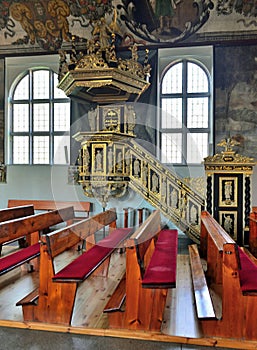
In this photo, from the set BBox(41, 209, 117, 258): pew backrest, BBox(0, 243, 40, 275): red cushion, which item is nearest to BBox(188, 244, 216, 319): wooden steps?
BBox(41, 209, 117, 258): pew backrest

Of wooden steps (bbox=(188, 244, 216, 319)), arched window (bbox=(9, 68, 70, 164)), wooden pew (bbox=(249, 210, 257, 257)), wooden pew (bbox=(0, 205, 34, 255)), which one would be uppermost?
arched window (bbox=(9, 68, 70, 164))

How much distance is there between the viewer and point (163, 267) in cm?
335

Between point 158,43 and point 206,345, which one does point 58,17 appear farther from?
point 206,345

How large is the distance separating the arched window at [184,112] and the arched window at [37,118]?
105 inches

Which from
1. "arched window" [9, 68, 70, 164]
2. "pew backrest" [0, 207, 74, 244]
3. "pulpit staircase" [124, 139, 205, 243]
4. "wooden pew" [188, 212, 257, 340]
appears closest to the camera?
"wooden pew" [188, 212, 257, 340]

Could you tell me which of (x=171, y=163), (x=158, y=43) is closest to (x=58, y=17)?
(x=158, y=43)

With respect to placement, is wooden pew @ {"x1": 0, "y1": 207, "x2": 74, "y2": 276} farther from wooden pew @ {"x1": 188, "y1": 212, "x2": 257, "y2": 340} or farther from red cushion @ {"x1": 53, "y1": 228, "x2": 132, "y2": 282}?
wooden pew @ {"x1": 188, "y1": 212, "x2": 257, "y2": 340}

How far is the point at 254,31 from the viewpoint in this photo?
26.6 feet

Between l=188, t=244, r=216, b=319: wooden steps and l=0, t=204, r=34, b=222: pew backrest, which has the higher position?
l=0, t=204, r=34, b=222: pew backrest

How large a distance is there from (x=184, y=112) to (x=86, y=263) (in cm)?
627

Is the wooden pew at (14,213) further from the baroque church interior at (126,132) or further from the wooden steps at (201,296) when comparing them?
the wooden steps at (201,296)

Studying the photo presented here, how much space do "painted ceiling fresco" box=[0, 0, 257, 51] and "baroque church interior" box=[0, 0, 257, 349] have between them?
0.08 ft

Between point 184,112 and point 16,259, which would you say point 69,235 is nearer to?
point 16,259

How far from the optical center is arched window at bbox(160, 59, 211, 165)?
878cm
